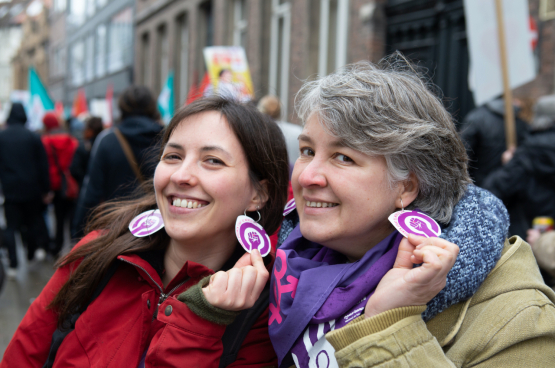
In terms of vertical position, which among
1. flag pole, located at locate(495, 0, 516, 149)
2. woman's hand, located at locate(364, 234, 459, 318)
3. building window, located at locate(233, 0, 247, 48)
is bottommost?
woman's hand, located at locate(364, 234, 459, 318)

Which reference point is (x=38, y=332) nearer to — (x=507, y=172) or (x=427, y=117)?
(x=427, y=117)

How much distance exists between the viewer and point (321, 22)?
9945mm

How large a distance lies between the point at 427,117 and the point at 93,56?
2780 centimetres

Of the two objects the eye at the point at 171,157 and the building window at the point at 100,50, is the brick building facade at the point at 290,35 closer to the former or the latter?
the eye at the point at 171,157

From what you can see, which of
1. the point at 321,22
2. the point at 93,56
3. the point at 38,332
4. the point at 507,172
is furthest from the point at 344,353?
the point at 93,56

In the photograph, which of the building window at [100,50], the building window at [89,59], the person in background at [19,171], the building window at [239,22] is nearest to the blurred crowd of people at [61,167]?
the person in background at [19,171]

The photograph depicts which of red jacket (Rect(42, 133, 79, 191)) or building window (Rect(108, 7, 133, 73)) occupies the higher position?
building window (Rect(108, 7, 133, 73))

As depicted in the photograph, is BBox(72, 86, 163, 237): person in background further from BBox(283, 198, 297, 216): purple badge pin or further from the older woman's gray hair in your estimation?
the older woman's gray hair

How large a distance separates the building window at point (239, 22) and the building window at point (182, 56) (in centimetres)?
359

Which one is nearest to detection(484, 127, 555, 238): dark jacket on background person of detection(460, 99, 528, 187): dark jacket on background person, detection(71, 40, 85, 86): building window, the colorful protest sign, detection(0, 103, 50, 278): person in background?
detection(460, 99, 528, 187): dark jacket on background person

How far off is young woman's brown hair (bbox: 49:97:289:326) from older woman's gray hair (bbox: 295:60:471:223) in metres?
0.36

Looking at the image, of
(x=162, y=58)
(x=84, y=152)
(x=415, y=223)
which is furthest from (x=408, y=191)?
(x=162, y=58)

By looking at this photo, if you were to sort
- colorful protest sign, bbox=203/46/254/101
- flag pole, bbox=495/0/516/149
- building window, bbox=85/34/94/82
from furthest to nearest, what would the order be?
building window, bbox=85/34/94/82 → colorful protest sign, bbox=203/46/254/101 → flag pole, bbox=495/0/516/149

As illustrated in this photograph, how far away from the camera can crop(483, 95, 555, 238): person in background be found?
3.47 meters
